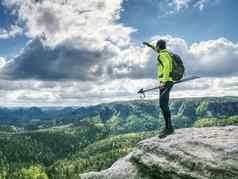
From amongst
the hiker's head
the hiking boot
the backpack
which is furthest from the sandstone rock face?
the hiker's head

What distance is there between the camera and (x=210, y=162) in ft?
72.7

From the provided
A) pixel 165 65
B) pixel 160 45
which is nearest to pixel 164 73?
pixel 165 65

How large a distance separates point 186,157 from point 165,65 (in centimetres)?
633

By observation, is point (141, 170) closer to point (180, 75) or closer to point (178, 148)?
point (178, 148)

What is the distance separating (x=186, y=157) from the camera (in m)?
23.6

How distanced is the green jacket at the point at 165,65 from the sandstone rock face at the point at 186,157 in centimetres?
433

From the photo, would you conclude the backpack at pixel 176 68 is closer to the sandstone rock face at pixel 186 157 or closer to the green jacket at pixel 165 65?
the green jacket at pixel 165 65

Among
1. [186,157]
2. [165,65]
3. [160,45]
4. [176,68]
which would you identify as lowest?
[186,157]

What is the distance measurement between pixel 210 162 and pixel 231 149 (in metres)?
1.47

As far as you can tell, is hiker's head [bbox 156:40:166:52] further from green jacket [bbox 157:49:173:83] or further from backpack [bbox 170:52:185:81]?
backpack [bbox 170:52:185:81]

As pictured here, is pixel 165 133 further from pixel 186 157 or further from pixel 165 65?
pixel 165 65

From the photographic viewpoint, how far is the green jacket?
25.3 m

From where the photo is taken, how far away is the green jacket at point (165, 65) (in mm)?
25328

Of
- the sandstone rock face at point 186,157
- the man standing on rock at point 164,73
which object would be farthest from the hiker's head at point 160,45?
the sandstone rock face at point 186,157
